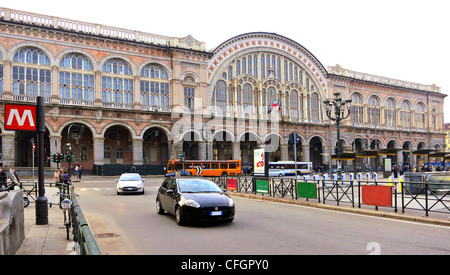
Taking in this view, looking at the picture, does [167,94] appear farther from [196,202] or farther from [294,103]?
[196,202]

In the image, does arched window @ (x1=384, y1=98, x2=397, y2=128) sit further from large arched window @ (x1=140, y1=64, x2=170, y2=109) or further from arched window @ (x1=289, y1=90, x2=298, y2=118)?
large arched window @ (x1=140, y1=64, x2=170, y2=109)

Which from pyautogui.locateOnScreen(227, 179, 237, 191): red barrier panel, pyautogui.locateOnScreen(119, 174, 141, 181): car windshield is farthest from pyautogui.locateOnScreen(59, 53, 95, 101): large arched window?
pyautogui.locateOnScreen(227, 179, 237, 191): red barrier panel

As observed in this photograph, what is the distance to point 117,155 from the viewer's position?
47938 millimetres

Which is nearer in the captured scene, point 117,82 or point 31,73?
point 31,73

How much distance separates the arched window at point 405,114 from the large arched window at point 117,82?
51.5 meters

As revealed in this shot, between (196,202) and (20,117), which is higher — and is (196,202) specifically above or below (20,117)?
below

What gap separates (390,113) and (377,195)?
6102 cm

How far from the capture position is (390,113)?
68500mm

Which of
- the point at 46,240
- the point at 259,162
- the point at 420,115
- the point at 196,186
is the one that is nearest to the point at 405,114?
the point at 420,115

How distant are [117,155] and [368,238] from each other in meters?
43.0

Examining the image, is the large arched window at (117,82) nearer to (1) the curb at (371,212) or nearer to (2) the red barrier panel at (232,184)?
(2) the red barrier panel at (232,184)

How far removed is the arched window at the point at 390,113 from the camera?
67.9 meters

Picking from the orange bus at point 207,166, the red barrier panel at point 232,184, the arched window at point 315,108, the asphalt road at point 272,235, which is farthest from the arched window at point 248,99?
the asphalt road at point 272,235

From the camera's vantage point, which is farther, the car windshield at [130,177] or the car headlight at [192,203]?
the car windshield at [130,177]
